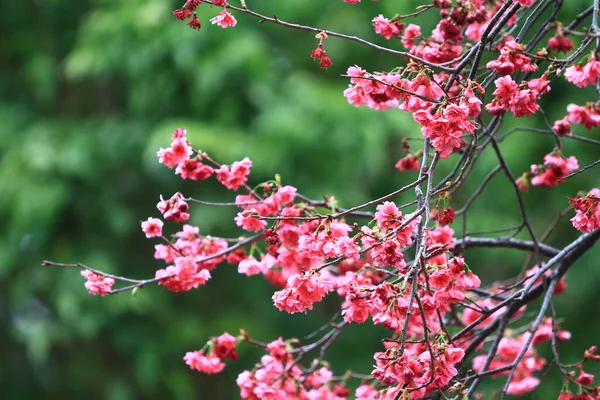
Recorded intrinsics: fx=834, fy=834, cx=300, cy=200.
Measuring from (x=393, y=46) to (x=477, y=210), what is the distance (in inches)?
51.1

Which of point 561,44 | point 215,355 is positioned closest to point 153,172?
point 215,355

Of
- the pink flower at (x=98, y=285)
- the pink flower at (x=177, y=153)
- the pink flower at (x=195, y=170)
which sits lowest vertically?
the pink flower at (x=98, y=285)

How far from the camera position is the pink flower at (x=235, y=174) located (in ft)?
6.15

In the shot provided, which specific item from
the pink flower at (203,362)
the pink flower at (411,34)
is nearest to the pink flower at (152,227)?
the pink flower at (203,362)

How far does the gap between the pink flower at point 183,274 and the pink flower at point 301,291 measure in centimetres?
43

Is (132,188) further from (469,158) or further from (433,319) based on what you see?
(469,158)

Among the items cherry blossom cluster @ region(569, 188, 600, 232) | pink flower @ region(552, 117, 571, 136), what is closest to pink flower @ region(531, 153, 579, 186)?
pink flower @ region(552, 117, 571, 136)

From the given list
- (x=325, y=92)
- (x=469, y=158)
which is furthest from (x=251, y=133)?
(x=469, y=158)

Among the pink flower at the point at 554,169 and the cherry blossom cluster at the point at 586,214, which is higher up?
the cherry blossom cluster at the point at 586,214

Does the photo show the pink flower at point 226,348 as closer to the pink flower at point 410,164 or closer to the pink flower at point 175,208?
the pink flower at point 175,208

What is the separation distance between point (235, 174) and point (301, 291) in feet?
1.72

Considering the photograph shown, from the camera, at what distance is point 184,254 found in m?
1.89

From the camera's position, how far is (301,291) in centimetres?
142

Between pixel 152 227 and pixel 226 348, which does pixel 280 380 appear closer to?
pixel 226 348
